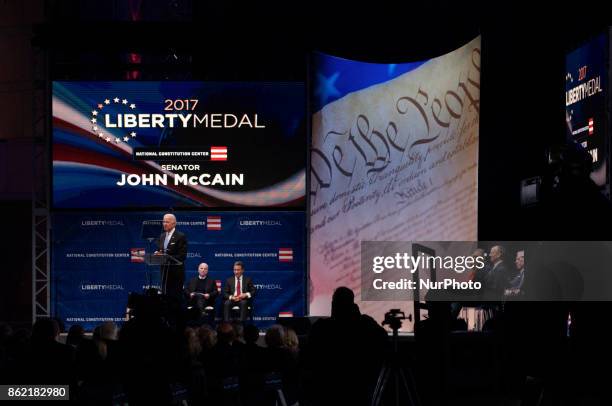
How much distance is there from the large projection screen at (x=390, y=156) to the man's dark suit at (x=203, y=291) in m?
1.61

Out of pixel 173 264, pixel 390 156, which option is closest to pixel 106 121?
pixel 173 264

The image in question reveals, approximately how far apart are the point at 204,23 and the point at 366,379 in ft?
37.6

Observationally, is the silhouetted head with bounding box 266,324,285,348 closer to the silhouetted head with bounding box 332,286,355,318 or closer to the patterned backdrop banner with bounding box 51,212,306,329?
the silhouetted head with bounding box 332,286,355,318

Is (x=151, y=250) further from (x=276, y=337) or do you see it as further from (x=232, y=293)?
(x=276, y=337)

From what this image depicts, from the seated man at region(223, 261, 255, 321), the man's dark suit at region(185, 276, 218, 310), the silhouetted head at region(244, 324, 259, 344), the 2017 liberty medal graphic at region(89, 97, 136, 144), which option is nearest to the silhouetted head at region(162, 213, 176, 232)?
the man's dark suit at region(185, 276, 218, 310)

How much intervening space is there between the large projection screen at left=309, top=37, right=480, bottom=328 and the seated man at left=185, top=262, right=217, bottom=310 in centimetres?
164

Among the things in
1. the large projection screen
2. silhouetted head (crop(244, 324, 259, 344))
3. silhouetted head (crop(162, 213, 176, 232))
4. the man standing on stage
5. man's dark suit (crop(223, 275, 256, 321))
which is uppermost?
the large projection screen

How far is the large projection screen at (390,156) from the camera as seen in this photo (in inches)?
575

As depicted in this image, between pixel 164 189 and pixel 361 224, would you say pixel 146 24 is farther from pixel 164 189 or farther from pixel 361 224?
pixel 361 224

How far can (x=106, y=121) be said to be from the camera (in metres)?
14.8

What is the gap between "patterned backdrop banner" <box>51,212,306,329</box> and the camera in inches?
573

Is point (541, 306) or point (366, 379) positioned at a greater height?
point (541, 306)

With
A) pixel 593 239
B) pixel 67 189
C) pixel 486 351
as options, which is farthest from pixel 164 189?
pixel 593 239

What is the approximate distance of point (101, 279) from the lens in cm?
1456
